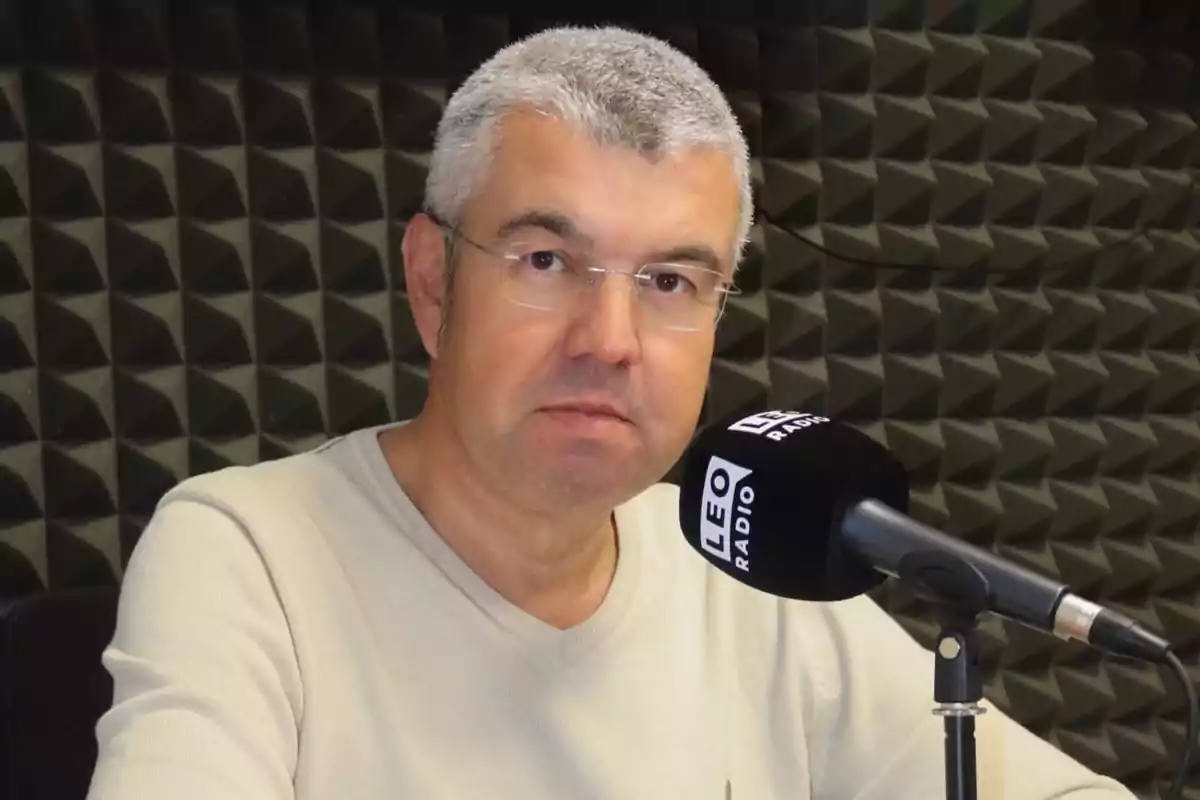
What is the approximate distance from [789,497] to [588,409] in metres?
→ 0.28

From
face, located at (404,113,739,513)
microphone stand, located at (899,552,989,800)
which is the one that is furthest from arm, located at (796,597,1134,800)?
microphone stand, located at (899,552,989,800)

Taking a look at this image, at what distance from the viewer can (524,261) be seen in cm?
107

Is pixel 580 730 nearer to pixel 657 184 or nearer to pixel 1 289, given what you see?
pixel 657 184

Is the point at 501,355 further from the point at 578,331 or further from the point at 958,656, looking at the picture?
the point at 958,656

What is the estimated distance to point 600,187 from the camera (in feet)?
3.43

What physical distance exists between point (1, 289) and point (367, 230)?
459mm

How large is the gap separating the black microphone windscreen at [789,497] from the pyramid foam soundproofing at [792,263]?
0.68 metres

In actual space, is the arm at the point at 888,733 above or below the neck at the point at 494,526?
below

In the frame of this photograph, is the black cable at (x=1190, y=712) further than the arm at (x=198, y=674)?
No

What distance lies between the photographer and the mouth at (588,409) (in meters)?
1.05

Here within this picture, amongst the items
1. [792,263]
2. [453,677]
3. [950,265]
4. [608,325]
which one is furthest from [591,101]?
[950,265]

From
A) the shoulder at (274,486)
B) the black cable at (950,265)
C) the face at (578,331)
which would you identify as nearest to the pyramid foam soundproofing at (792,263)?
the black cable at (950,265)

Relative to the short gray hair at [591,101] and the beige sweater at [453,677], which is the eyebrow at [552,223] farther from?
the beige sweater at [453,677]

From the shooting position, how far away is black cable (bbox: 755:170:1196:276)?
1.84 m
